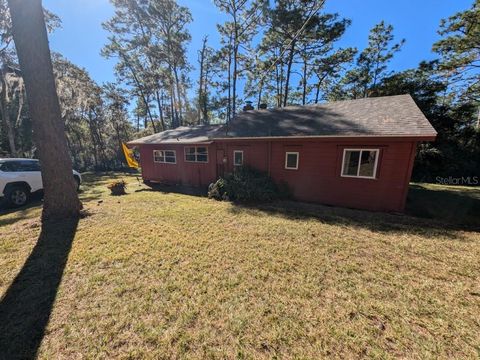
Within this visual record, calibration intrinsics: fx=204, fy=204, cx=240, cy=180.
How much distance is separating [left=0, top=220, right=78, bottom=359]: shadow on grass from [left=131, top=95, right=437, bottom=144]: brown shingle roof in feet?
24.1

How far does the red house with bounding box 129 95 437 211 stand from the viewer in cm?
676

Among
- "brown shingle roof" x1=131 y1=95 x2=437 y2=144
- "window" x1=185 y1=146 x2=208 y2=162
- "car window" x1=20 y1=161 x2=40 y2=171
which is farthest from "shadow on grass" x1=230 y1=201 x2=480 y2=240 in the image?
"car window" x1=20 y1=161 x2=40 y2=171

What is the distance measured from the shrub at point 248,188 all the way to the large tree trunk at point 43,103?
5.06 meters

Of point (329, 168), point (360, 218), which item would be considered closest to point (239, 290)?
point (360, 218)

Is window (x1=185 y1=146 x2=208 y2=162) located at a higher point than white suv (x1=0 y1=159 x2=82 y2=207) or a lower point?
higher

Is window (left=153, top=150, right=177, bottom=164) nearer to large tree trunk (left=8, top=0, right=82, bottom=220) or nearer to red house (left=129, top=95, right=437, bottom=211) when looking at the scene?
red house (left=129, top=95, right=437, bottom=211)

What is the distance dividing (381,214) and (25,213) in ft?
39.5

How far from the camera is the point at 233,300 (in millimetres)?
2945

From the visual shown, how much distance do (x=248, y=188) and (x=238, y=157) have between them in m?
2.32

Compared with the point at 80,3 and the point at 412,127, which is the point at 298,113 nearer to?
the point at 412,127

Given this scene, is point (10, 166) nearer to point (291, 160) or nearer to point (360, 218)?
point (291, 160)

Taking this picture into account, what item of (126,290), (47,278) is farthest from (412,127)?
(47,278)

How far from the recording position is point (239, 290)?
3.15m

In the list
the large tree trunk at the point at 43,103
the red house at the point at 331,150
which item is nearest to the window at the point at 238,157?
the red house at the point at 331,150
